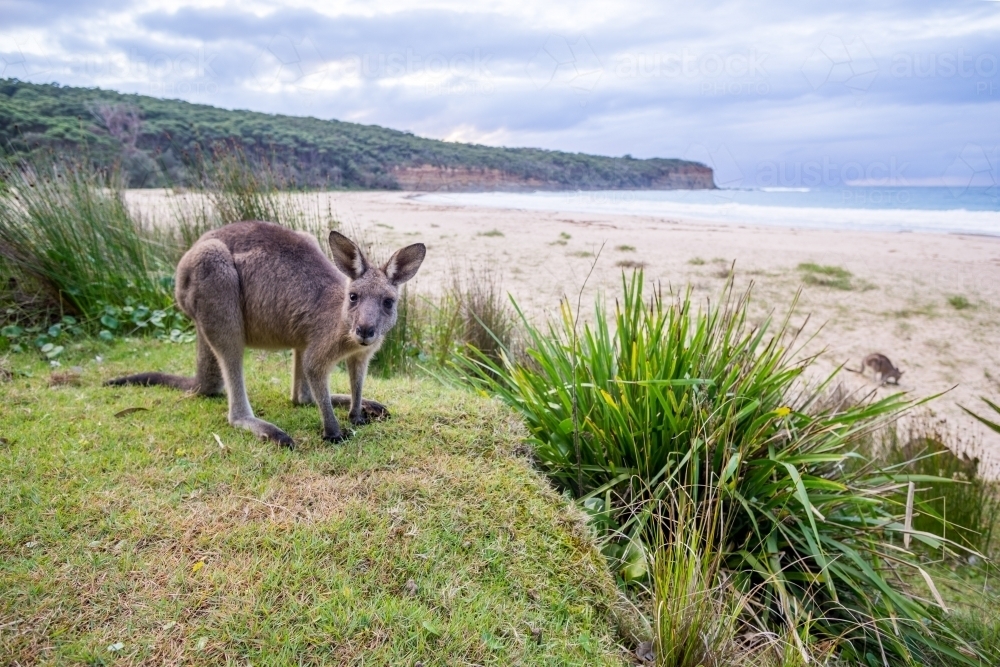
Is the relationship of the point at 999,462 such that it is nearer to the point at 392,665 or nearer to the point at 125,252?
the point at 392,665

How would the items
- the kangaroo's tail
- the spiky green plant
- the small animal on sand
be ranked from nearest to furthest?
the spiky green plant, the kangaroo's tail, the small animal on sand

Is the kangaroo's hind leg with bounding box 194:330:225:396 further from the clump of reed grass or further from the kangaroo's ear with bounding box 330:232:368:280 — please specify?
the clump of reed grass

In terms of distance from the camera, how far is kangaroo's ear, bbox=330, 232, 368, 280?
3449 millimetres

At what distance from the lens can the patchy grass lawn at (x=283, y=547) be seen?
2.35m

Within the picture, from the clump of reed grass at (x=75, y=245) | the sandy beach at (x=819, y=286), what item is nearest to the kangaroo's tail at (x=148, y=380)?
the clump of reed grass at (x=75, y=245)

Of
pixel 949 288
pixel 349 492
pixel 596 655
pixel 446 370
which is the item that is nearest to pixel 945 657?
pixel 596 655

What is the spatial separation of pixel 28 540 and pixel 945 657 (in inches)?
175

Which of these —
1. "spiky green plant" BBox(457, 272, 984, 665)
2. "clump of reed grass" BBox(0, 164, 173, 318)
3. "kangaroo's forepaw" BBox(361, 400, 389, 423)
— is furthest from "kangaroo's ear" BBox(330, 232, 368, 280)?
"clump of reed grass" BBox(0, 164, 173, 318)

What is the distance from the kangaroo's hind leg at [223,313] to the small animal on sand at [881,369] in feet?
24.8

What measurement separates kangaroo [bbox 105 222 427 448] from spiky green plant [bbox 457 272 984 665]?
4.02 ft

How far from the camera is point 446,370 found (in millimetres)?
5840

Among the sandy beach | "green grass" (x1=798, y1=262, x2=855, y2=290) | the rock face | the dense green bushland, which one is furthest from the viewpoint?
the rock face

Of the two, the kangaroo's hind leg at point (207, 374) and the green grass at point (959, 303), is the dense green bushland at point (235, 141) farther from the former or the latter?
the green grass at point (959, 303)

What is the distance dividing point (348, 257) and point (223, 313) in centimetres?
84
